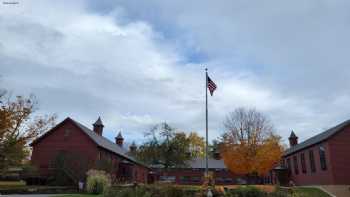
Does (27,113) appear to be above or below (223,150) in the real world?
above

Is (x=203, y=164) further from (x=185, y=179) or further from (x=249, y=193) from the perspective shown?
(x=249, y=193)

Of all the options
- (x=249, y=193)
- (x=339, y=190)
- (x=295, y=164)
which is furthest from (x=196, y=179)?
(x=249, y=193)

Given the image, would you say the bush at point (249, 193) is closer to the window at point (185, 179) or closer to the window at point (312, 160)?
the window at point (312, 160)

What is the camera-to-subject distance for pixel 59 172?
37.7 metres

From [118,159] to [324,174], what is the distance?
102 feet

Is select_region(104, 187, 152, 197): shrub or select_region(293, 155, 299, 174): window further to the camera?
select_region(293, 155, 299, 174): window

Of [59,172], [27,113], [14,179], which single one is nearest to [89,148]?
[59,172]

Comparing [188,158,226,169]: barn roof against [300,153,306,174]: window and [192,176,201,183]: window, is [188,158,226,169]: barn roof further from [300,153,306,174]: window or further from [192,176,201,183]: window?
[300,153,306,174]: window

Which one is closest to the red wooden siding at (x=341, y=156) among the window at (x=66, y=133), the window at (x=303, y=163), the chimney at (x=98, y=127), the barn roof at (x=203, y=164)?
the window at (x=303, y=163)

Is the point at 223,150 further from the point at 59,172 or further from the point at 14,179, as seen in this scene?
the point at 14,179

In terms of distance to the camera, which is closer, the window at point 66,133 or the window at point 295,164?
the window at point 66,133

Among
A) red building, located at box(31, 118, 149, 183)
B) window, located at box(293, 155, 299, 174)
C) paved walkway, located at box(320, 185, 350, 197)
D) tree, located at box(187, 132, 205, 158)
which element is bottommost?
paved walkway, located at box(320, 185, 350, 197)

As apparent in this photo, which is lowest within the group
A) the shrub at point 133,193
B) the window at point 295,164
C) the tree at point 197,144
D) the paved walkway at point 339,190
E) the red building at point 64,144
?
the paved walkway at point 339,190

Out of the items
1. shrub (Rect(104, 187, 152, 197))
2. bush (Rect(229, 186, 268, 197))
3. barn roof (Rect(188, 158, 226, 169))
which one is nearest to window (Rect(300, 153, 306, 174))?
barn roof (Rect(188, 158, 226, 169))
